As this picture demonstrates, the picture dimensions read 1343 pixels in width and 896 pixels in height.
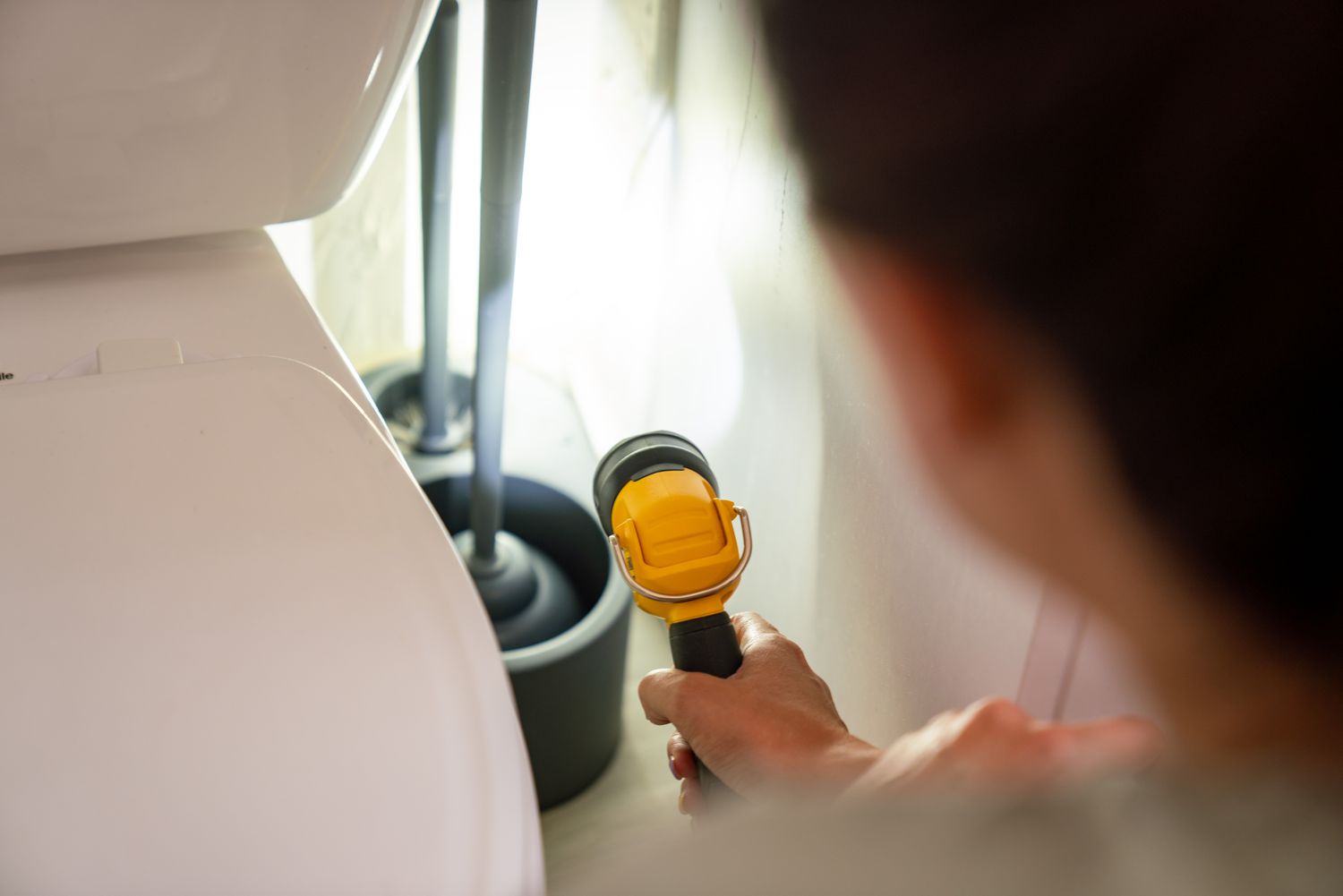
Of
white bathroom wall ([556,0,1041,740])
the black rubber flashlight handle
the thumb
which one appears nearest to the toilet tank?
white bathroom wall ([556,0,1041,740])

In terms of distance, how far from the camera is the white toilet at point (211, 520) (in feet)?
1.37

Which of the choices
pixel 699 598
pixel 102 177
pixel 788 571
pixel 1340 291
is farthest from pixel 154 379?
pixel 1340 291

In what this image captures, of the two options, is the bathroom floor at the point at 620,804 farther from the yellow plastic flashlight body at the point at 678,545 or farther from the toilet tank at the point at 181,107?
the toilet tank at the point at 181,107

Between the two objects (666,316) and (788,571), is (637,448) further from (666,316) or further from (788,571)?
(666,316)

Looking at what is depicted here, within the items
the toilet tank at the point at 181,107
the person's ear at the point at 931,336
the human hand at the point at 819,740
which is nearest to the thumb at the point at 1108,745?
the human hand at the point at 819,740

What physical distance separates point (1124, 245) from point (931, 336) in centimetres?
4

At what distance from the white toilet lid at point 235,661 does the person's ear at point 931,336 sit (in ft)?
0.87

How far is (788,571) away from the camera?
0.74 m

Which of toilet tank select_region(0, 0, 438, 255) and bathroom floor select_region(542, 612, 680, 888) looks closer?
toilet tank select_region(0, 0, 438, 255)

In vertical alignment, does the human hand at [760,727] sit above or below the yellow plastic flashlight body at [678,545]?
below

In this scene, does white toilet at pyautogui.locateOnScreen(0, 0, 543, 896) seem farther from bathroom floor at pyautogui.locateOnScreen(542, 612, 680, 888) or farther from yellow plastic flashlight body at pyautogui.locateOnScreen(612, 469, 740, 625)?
bathroom floor at pyautogui.locateOnScreen(542, 612, 680, 888)

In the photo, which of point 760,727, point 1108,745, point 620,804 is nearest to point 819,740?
point 760,727

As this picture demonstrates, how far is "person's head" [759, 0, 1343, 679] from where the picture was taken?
201 millimetres

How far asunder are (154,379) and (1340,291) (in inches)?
20.2
